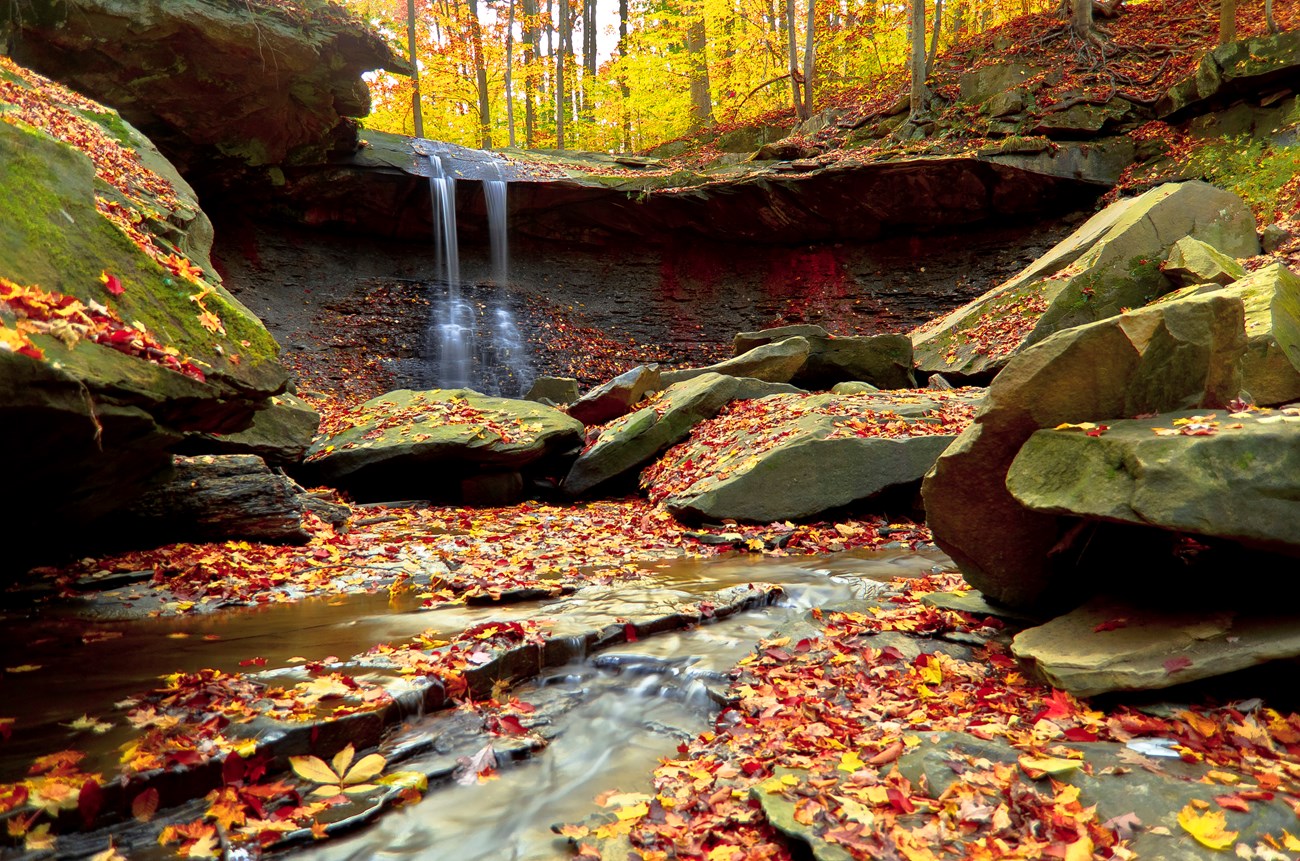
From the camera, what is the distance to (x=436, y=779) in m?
3.13

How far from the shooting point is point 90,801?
2.56 metres

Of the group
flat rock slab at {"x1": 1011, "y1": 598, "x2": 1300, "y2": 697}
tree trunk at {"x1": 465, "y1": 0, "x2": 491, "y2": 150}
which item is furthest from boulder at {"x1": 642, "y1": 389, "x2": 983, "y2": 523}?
tree trunk at {"x1": 465, "y1": 0, "x2": 491, "y2": 150}

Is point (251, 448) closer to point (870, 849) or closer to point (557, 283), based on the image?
point (870, 849)

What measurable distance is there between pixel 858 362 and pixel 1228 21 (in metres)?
11.5

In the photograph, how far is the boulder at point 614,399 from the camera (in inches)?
488

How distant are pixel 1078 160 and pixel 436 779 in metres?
19.3

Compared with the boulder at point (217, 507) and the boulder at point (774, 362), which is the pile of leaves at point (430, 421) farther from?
the boulder at point (774, 362)

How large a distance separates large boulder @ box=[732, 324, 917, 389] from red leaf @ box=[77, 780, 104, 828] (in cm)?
1119

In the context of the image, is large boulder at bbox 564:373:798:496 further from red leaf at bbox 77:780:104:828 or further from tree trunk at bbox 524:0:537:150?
tree trunk at bbox 524:0:537:150

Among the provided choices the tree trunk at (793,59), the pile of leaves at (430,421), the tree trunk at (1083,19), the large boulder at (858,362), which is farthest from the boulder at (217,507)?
the tree trunk at (1083,19)

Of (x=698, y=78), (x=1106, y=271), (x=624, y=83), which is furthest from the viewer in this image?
(x=624, y=83)

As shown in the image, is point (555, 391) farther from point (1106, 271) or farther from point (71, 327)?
point (71, 327)

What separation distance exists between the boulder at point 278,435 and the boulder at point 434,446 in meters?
0.37

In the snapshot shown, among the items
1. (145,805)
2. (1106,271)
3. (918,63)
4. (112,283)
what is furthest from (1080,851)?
(918,63)
